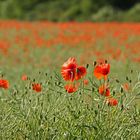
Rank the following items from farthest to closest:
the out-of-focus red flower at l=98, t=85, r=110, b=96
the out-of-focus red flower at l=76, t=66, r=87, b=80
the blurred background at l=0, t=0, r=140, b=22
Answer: the blurred background at l=0, t=0, r=140, b=22, the out-of-focus red flower at l=76, t=66, r=87, b=80, the out-of-focus red flower at l=98, t=85, r=110, b=96

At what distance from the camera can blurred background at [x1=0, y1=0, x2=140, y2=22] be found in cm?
2461

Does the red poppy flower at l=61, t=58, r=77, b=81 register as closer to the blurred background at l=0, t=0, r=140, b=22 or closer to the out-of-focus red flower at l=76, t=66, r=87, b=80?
the out-of-focus red flower at l=76, t=66, r=87, b=80

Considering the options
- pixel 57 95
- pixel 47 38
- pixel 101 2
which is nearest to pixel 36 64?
pixel 47 38

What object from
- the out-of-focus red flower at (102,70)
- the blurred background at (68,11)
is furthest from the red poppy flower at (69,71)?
the blurred background at (68,11)

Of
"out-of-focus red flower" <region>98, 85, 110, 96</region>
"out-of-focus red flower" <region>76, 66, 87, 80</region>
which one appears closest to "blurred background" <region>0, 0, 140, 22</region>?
"out-of-focus red flower" <region>76, 66, 87, 80</region>

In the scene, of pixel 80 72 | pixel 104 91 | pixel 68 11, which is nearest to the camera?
pixel 104 91

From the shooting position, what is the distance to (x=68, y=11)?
2512 centimetres

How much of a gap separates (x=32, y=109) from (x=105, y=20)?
66.5 ft

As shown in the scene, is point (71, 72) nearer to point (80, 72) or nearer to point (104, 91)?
point (80, 72)

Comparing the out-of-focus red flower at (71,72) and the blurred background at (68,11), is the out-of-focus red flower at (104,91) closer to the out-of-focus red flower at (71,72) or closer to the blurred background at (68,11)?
the out-of-focus red flower at (71,72)

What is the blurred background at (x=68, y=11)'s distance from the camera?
2461cm

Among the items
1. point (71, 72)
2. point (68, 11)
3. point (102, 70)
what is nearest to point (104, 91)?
Answer: point (102, 70)

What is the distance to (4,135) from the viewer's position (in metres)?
3.93

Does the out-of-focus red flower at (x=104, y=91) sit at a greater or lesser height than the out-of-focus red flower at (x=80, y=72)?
lesser
